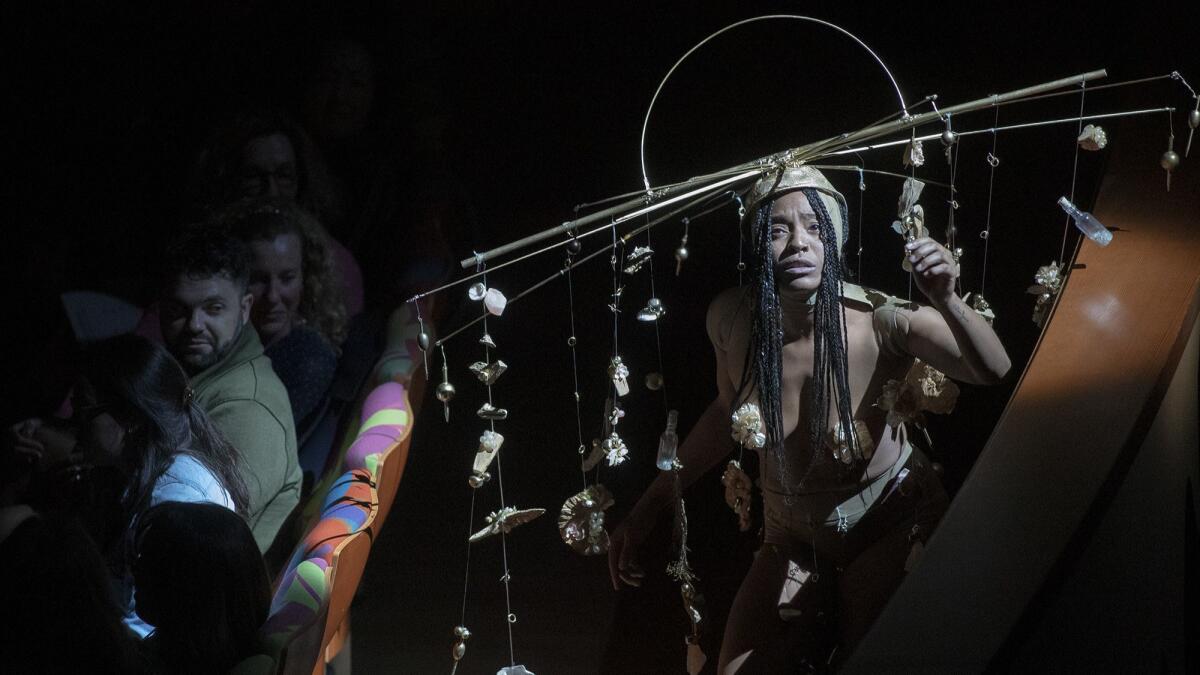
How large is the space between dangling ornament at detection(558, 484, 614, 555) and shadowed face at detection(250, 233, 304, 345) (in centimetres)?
64

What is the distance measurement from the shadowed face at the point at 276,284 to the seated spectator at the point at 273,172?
7 centimetres

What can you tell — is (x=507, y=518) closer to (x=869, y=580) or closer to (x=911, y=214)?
(x=869, y=580)

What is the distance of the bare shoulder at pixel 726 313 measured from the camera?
1.64 meters

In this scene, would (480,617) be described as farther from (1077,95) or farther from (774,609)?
(1077,95)

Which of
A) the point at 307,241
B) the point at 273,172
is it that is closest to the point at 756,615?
the point at 307,241

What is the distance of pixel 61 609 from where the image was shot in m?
1.56

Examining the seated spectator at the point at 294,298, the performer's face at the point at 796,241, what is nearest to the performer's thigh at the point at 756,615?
the performer's face at the point at 796,241

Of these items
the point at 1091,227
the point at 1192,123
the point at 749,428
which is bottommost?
the point at 749,428

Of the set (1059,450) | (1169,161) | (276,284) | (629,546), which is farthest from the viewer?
(276,284)

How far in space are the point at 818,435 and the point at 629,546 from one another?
0.31m

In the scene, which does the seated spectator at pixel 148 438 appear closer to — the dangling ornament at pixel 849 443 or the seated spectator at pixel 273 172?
the seated spectator at pixel 273 172

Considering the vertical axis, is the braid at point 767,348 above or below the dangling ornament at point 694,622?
above

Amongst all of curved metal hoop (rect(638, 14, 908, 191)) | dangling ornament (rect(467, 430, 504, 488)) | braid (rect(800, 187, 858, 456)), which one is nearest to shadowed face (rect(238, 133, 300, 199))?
curved metal hoop (rect(638, 14, 908, 191))

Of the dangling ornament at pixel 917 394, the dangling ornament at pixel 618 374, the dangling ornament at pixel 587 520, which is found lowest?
the dangling ornament at pixel 587 520
